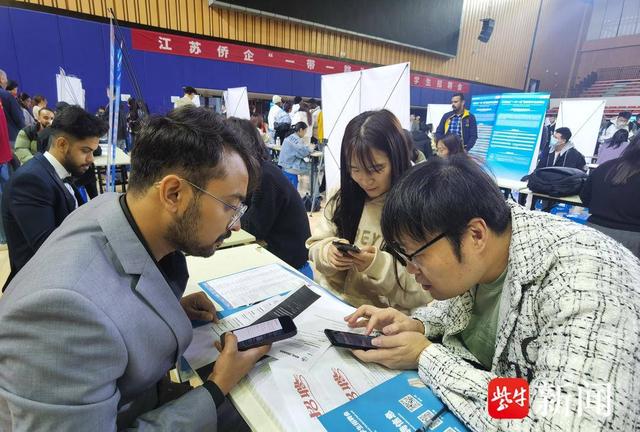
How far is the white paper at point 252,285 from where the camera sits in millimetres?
1227

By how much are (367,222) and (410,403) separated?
87cm

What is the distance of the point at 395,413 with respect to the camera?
748 millimetres

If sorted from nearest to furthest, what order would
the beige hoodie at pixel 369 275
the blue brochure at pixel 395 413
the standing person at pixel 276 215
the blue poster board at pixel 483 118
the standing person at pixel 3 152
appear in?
the blue brochure at pixel 395 413, the beige hoodie at pixel 369 275, the standing person at pixel 276 215, the standing person at pixel 3 152, the blue poster board at pixel 483 118

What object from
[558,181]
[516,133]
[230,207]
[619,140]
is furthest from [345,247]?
[619,140]

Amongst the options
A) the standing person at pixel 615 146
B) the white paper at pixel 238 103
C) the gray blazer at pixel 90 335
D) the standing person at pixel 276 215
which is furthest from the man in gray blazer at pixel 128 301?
the standing person at pixel 615 146

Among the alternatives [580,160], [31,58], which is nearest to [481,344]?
[580,160]

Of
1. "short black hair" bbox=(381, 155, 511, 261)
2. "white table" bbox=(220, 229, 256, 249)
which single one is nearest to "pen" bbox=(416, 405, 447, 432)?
"short black hair" bbox=(381, 155, 511, 261)

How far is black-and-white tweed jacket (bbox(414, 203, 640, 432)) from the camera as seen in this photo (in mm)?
556

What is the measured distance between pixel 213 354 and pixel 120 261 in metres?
0.37

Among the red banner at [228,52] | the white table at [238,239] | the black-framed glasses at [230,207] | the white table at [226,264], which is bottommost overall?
the white table at [238,239]

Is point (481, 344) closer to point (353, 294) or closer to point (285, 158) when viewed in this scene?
point (353, 294)

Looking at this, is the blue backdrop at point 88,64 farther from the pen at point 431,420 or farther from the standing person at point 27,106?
the pen at point 431,420

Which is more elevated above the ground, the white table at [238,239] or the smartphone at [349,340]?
the smartphone at [349,340]

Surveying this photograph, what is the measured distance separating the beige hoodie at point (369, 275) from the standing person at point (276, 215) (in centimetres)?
44
